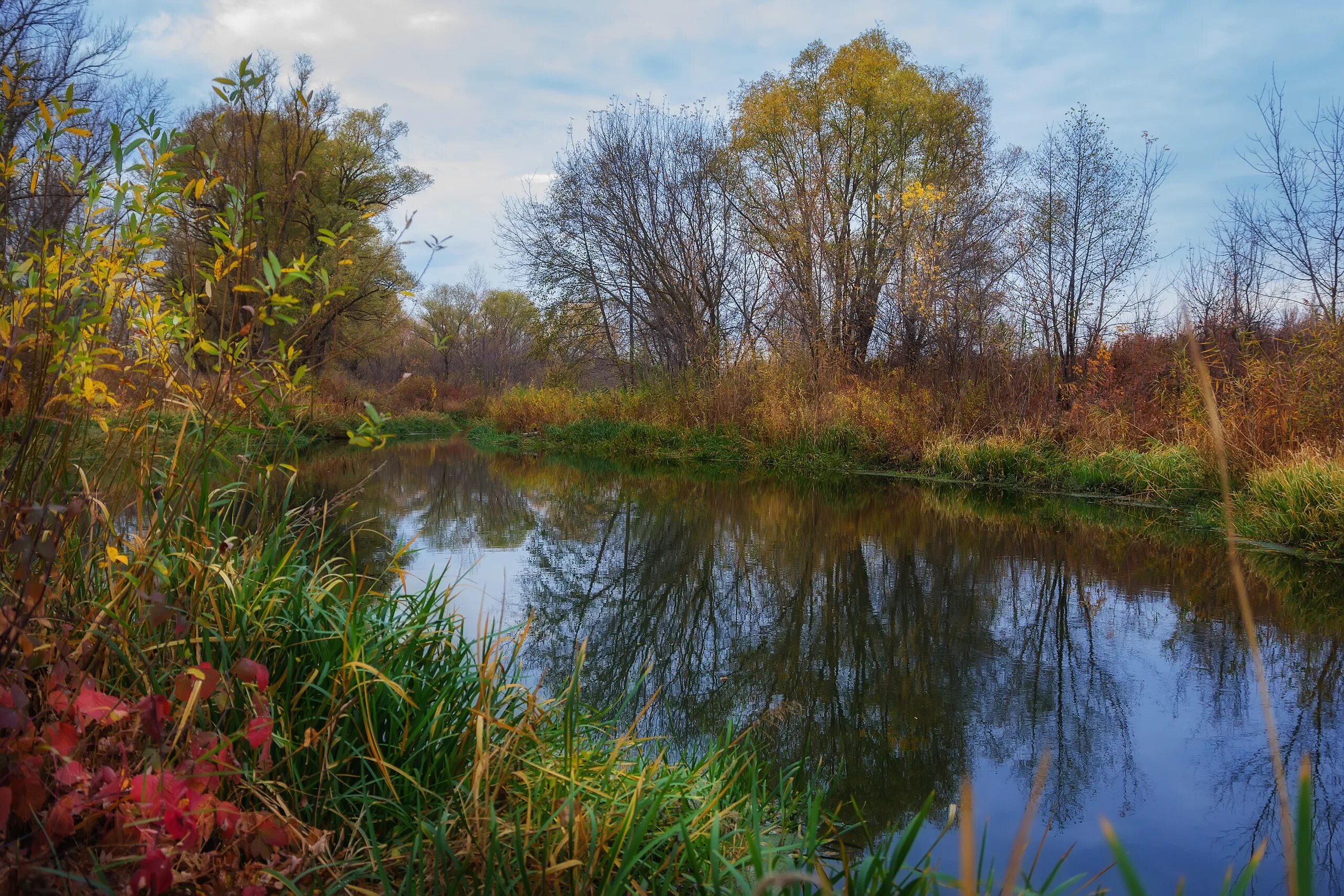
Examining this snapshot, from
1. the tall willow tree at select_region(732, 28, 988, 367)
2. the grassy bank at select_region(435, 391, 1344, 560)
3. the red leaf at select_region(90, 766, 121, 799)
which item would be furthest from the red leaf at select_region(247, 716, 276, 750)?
the tall willow tree at select_region(732, 28, 988, 367)

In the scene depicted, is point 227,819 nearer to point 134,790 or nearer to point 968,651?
point 134,790

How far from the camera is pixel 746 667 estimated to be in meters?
3.74

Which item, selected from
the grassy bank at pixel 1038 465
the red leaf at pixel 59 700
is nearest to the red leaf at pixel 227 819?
the red leaf at pixel 59 700

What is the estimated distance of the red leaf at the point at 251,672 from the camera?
63.9 inches

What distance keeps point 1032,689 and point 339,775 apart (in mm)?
2911

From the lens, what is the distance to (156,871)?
135 centimetres

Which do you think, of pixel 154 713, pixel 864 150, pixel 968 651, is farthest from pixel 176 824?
pixel 864 150

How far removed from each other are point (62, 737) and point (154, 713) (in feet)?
0.72

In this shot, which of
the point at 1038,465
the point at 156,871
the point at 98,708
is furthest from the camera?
the point at 1038,465

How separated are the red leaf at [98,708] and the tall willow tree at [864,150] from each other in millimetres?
15673

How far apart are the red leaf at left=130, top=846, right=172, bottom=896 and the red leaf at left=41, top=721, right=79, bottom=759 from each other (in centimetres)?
28

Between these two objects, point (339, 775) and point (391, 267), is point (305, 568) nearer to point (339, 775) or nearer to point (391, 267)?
point (339, 775)

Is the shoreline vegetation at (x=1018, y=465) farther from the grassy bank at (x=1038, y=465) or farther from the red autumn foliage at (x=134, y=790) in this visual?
the red autumn foliage at (x=134, y=790)

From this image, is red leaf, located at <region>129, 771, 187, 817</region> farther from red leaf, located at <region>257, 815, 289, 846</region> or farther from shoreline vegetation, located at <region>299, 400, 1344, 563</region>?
shoreline vegetation, located at <region>299, 400, 1344, 563</region>
